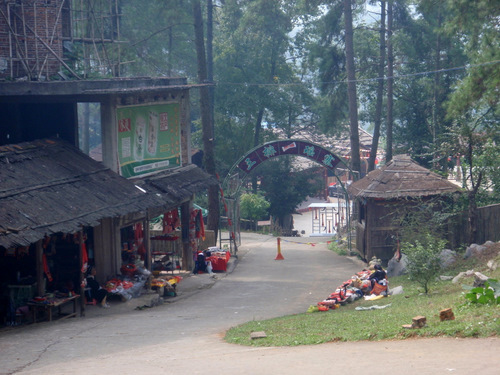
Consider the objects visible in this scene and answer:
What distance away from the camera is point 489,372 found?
23.9 feet

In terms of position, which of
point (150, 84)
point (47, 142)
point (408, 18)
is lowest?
point (47, 142)

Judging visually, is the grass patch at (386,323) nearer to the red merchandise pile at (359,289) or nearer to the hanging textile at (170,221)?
the red merchandise pile at (359,289)

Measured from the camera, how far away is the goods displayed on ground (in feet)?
48.9

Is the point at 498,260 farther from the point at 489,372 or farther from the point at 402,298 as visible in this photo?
the point at 489,372

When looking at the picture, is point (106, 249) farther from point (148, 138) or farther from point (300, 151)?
point (300, 151)

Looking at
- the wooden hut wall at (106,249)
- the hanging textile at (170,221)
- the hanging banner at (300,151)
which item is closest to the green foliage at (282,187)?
the hanging banner at (300,151)

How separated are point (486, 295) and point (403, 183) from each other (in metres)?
11.4

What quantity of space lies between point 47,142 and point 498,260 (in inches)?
467

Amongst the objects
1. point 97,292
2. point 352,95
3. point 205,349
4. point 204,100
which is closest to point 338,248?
→ point 352,95

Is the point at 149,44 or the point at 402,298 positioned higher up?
the point at 149,44

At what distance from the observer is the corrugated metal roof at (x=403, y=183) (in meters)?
21.1

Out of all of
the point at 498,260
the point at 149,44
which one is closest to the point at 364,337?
the point at 498,260

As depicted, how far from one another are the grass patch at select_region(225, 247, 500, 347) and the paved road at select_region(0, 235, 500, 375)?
348 millimetres

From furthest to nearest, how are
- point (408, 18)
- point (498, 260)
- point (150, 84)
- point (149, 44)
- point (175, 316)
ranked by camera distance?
1. point (149, 44)
2. point (408, 18)
3. point (150, 84)
4. point (498, 260)
5. point (175, 316)
